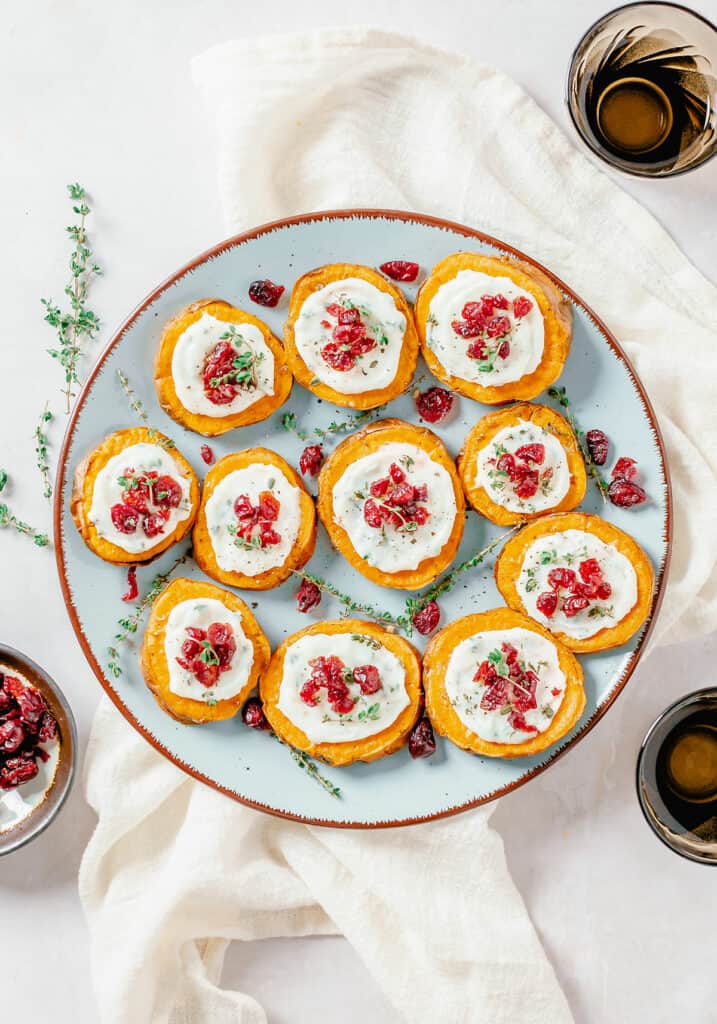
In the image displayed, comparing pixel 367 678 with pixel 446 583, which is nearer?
pixel 367 678

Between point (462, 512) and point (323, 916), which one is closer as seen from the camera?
point (462, 512)

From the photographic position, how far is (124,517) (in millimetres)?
3723

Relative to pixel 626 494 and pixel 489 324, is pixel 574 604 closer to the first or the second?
pixel 626 494

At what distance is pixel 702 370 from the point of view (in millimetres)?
4023

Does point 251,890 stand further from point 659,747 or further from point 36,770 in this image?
point 659,747

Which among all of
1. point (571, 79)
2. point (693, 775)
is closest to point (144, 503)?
point (571, 79)

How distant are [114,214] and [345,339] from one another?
48.6 inches

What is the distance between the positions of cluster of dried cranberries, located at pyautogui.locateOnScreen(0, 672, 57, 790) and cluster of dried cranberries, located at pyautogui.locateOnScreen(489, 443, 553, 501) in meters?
2.09

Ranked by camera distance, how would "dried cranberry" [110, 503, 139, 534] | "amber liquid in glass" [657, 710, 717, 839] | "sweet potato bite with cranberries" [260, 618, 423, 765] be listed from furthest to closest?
1. "amber liquid in glass" [657, 710, 717, 839]
2. "sweet potato bite with cranberries" [260, 618, 423, 765]
3. "dried cranberry" [110, 503, 139, 534]

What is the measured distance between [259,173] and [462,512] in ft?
5.28

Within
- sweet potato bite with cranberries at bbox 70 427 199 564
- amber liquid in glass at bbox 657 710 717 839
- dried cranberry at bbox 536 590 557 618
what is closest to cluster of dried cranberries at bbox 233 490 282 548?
sweet potato bite with cranberries at bbox 70 427 199 564

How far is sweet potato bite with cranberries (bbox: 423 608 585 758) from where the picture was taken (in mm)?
3818

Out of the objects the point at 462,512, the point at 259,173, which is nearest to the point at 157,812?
the point at 462,512

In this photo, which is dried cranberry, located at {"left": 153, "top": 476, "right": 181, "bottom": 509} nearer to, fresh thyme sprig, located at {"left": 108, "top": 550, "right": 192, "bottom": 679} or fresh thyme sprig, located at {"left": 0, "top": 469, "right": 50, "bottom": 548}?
fresh thyme sprig, located at {"left": 108, "top": 550, "right": 192, "bottom": 679}
